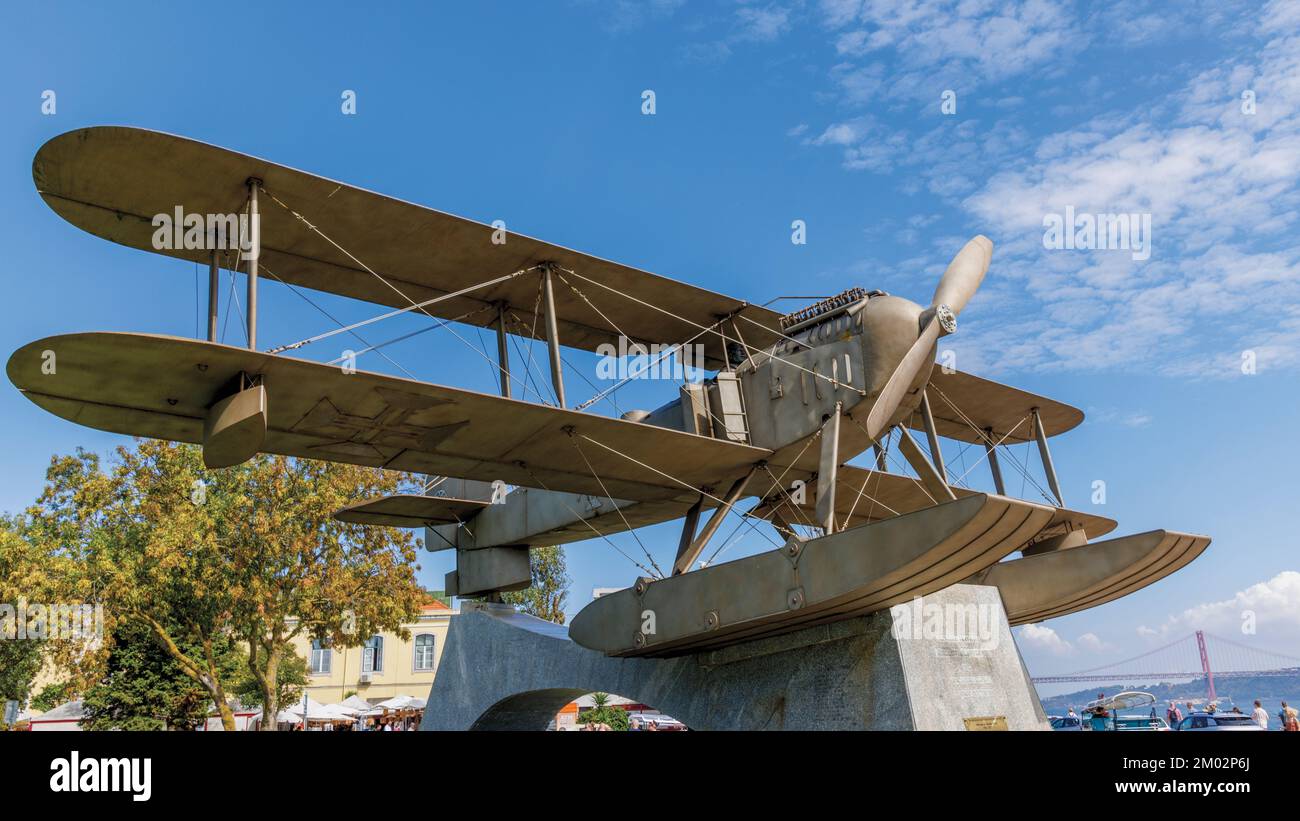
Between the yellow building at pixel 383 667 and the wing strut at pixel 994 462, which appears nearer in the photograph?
the wing strut at pixel 994 462

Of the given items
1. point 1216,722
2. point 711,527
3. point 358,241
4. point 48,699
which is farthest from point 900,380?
point 48,699

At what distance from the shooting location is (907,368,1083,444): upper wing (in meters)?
15.5

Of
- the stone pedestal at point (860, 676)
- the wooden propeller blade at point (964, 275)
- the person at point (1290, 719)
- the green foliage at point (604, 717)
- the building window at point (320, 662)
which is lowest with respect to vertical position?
the green foliage at point (604, 717)

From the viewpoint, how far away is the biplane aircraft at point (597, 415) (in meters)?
9.18

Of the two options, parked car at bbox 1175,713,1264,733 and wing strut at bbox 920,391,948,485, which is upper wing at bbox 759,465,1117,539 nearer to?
wing strut at bbox 920,391,948,485

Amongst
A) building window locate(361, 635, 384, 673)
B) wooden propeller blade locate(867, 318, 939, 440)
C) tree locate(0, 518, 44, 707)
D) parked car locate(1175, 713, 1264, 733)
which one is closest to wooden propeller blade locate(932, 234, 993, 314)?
wooden propeller blade locate(867, 318, 939, 440)

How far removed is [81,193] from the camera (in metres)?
9.98

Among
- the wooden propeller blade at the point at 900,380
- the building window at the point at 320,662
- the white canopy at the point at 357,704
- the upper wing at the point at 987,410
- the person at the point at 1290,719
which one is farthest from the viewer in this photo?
the building window at the point at 320,662

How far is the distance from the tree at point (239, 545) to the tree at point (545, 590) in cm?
1798

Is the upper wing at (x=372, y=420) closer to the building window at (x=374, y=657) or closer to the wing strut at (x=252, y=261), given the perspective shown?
the wing strut at (x=252, y=261)

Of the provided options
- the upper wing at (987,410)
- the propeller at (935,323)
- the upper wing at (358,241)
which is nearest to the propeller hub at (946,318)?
the propeller at (935,323)
